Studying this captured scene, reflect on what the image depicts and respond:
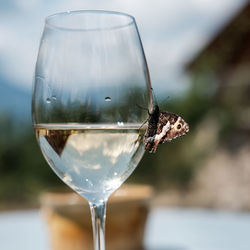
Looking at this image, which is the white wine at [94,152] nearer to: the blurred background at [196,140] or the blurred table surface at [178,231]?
the blurred table surface at [178,231]

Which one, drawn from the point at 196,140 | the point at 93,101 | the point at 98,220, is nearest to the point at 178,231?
the point at 98,220

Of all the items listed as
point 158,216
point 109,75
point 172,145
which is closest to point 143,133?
point 109,75

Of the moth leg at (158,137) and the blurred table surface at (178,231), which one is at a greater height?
the moth leg at (158,137)

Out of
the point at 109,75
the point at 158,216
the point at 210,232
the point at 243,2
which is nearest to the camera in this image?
the point at 109,75

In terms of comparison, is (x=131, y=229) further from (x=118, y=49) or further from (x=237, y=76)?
(x=237, y=76)

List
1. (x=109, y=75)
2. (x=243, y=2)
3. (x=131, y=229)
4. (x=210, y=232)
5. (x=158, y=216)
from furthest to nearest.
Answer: (x=243, y=2)
(x=158, y=216)
(x=210, y=232)
(x=131, y=229)
(x=109, y=75)

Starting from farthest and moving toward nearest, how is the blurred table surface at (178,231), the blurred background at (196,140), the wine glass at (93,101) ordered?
the blurred background at (196,140)
the blurred table surface at (178,231)
the wine glass at (93,101)

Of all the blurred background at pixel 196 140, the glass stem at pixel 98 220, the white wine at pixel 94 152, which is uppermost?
the white wine at pixel 94 152

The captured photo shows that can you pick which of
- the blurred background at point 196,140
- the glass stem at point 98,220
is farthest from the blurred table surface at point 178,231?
the blurred background at point 196,140
